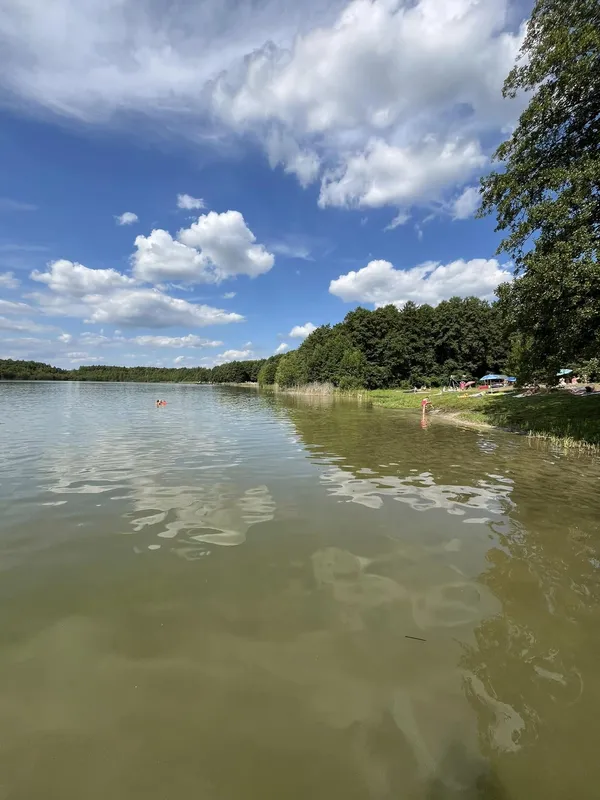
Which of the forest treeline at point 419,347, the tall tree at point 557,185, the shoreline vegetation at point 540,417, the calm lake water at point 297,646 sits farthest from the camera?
the forest treeline at point 419,347

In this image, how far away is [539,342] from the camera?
2077 centimetres

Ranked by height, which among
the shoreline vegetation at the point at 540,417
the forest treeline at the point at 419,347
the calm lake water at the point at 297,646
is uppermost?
the forest treeline at the point at 419,347

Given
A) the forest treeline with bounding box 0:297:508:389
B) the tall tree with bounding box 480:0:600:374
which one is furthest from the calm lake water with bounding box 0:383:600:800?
the forest treeline with bounding box 0:297:508:389

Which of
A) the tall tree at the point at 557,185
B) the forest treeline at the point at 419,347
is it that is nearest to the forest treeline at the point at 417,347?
→ the forest treeline at the point at 419,347

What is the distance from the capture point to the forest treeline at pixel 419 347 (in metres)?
89.9

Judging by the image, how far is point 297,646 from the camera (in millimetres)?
4621

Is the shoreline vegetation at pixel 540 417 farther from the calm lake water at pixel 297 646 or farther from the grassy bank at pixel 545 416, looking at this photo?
the calm lake water at pixel 297 646

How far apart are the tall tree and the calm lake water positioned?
11016mm

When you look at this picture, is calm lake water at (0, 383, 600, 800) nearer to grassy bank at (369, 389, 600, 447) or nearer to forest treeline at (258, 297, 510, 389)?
grassy bank at (369, 389, 600, 447)

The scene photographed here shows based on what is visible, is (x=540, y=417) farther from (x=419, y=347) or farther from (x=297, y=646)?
(x=419, y=347)

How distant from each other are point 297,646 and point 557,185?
21050mm

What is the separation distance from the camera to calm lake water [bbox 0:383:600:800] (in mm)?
3191

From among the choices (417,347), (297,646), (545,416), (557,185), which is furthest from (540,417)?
(417,347)

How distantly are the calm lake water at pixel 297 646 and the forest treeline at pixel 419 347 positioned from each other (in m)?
78.4
